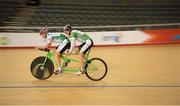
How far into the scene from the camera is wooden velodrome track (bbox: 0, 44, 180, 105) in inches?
213

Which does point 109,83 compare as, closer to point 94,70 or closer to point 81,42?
point 94,70

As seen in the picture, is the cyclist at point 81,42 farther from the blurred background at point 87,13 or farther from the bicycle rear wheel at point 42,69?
the blurred background at point 87,13

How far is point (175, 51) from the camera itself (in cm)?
931

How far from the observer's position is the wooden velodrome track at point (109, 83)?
5.42 m

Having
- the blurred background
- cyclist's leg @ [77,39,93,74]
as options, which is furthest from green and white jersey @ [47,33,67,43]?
the blurred background

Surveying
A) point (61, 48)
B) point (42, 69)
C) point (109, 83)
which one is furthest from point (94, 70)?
point (42, 69)

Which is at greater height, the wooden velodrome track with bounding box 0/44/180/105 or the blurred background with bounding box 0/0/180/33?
the blurred background with bounding box 0/0/180/33

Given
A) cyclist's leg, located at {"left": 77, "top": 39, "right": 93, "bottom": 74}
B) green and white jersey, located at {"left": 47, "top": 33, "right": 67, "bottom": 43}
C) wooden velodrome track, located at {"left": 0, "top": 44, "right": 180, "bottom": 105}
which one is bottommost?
wooden velodrome track, located at {"left": 0, "top": 44, "right": 180, "bottom": 105}

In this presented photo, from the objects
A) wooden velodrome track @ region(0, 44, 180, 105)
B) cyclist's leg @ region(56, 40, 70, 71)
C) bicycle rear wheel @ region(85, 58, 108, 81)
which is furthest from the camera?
cyclist's leg @ region(56, 40, 70, 71)

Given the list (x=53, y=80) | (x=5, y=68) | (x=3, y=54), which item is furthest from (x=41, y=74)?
(x=3, y=54)

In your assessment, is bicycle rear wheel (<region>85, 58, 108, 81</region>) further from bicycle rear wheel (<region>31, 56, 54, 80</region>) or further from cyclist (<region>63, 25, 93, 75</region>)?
bicycle rear wheel (<region>31, 56, 54, 80</region>)

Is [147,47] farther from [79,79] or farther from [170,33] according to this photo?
[79,79]

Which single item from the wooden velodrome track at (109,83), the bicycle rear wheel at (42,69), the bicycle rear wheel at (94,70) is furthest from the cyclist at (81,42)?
the bicycle rear wheel at (42,69)

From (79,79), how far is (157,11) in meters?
7.26
